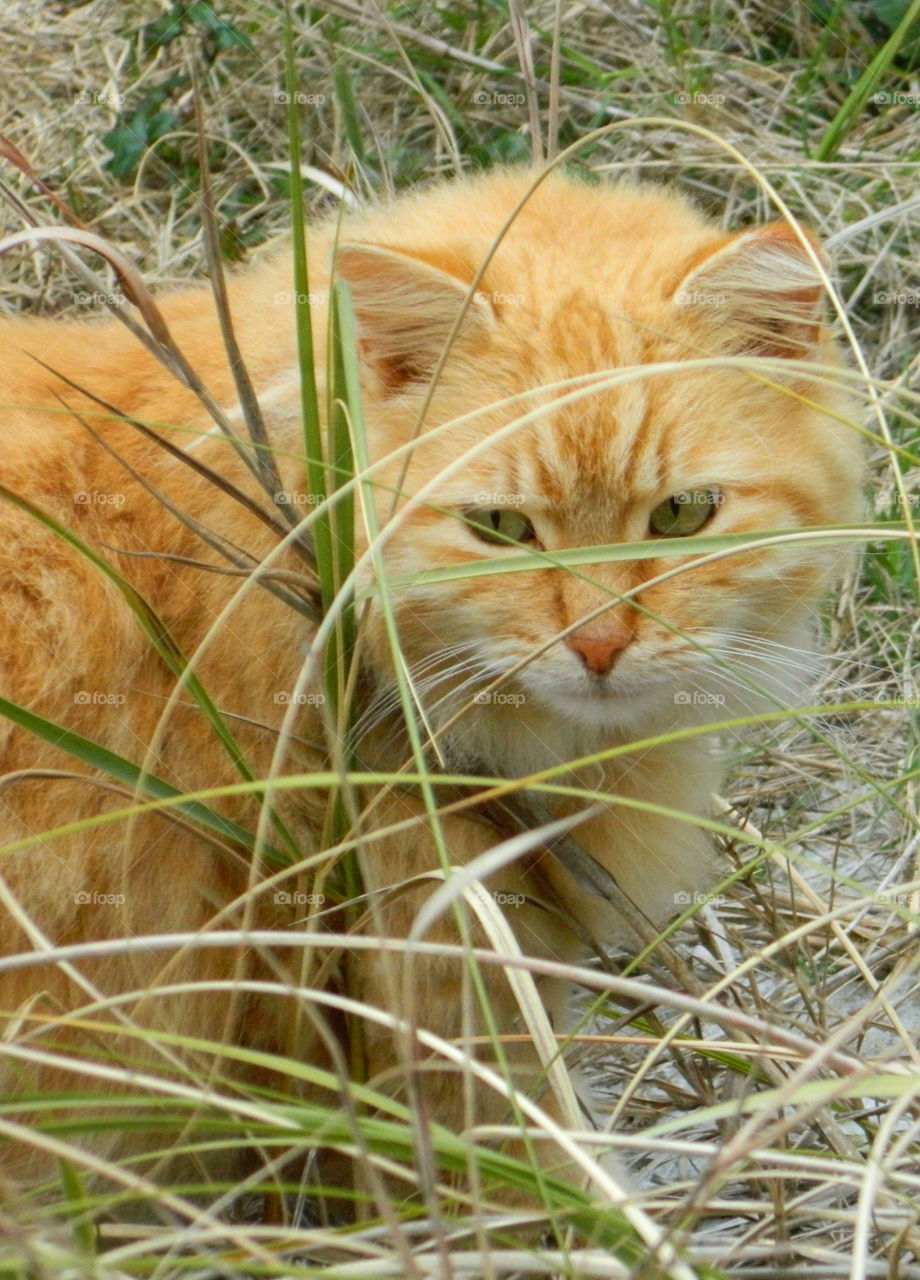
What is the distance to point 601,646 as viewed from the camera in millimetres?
1691

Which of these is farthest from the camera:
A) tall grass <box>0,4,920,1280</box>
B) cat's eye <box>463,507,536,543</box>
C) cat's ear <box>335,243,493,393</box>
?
cat's eye <box>463,507,536,543</box>

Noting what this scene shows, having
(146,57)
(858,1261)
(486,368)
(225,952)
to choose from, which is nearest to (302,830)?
(225,952)

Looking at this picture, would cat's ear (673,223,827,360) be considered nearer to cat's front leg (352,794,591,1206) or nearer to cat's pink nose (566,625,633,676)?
cat's pink nose (566,625,633,676)

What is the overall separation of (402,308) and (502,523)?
1.00ft

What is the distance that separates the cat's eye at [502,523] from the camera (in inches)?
68.6

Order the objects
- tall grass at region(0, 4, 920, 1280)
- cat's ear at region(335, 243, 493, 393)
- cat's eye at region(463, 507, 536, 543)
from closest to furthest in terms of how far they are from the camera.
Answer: tall grass at region(0, 4, 920, 1280) → cat's ear at region(335, 243, 493, 393) → cat's eye at region(463, 507, 536, 543)

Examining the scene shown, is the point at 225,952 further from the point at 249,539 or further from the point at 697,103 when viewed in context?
the point at 697,103

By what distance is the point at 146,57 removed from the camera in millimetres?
3756

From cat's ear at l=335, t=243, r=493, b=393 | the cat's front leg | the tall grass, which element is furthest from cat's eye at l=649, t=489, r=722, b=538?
the cat's front leg

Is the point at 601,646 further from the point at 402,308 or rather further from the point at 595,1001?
the point at 595,1001

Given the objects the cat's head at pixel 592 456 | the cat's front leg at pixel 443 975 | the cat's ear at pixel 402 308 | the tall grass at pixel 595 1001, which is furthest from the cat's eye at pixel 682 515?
the cat's front leg at pixel 443 975

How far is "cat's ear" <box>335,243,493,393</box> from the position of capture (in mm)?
1641

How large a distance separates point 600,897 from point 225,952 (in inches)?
21.3

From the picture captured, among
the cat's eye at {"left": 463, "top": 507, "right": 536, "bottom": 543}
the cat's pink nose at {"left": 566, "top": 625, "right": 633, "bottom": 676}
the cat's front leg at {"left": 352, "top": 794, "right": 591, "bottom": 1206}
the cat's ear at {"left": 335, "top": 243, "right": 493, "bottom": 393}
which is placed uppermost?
the cat's ear at {"left": 335, "top": 243, "right": 493, "bottom": 393}
